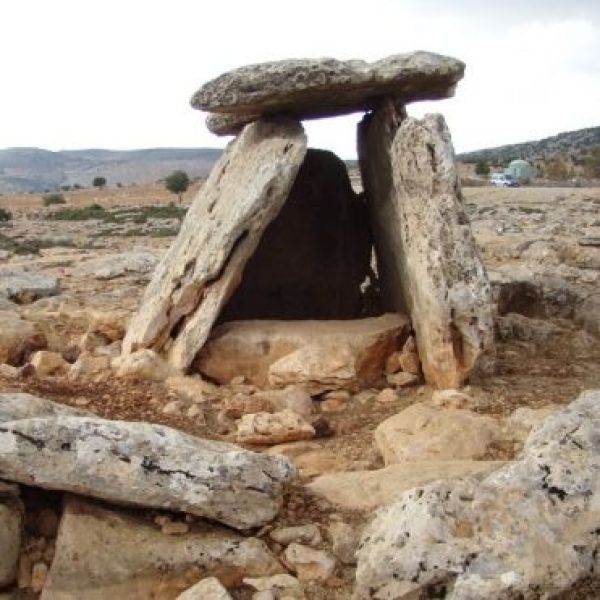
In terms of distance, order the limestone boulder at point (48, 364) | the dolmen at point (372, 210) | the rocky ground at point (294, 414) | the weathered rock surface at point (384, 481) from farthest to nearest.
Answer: the limestone boulder at point (48, 364), the dolmen at point (372, 210), the weathered rock surface at point (384, 481), the rocky ground at point (294, 414)

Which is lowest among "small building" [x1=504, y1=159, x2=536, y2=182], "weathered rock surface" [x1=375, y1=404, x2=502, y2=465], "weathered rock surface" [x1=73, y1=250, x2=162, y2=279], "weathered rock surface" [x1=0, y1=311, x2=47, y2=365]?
"weathered rock surface" [x1=375, y1=404, x2=502, y2=465]

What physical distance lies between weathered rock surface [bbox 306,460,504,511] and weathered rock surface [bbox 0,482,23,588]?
5.35 ft

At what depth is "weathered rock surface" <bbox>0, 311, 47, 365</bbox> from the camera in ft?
29.2

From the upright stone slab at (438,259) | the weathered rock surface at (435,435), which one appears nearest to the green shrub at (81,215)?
the upright stone slab at (438,259)

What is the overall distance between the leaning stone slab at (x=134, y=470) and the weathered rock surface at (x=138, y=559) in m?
0.13

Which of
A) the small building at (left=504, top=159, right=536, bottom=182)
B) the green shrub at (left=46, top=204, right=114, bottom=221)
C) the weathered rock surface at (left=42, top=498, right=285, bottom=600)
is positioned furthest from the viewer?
the small building at (left=504, top=159, right=536, bottom=182)

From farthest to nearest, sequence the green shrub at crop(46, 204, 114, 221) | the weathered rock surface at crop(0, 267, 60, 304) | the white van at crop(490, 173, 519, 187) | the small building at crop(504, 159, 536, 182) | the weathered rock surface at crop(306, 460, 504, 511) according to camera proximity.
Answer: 1. the small building at crop(504, 159, 536, 182)
2. the white van at crop(490, 173, 519, 187)
3. the green shrub at crop(46, 204, 114, 221)
4. the weathered rock surface at crop(0, 267, 60, 304)
5. the weathered rock surface at crop(306, 460, 504, 511)

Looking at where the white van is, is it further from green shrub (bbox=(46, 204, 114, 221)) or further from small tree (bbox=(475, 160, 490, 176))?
green shrub (bbox=(46, 204, 114, 221))

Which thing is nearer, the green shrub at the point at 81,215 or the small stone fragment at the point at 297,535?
the small stone fragment at the point at 297,535

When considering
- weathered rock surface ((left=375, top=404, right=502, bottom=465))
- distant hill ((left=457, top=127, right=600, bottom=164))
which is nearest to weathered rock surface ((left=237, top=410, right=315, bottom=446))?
weathered rock surface ((left=375, top=404, right=502, bottom=465))

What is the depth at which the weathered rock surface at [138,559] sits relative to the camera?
437 cm

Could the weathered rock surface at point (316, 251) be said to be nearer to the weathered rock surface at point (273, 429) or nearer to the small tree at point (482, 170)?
the weathered rock surface at point (273, 429)

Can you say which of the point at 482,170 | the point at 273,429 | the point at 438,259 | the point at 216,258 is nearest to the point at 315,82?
the point at 216,258

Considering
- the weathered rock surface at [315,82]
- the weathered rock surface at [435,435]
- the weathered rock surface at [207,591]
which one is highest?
the weathered rock surface at [315,82]
